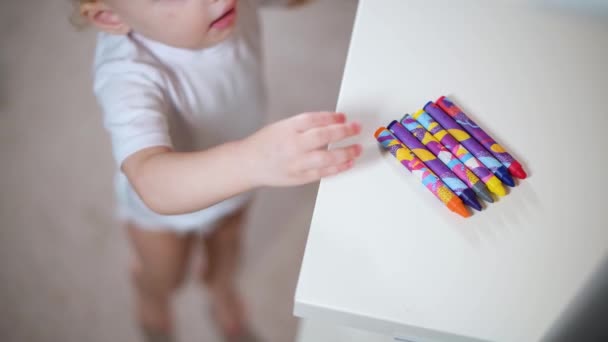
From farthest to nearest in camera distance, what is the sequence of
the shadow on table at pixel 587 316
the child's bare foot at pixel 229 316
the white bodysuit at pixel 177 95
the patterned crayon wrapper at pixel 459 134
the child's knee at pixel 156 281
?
the child's bare foot at pixel 229 316 < the child's knee at pixel 156 281 < the white bodysuit at pixel 177 95 < the patterned crayon wrapper at pixel 459 134 < the shadow on table at pixel 587 316

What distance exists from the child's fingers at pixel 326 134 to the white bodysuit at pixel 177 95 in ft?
0.33

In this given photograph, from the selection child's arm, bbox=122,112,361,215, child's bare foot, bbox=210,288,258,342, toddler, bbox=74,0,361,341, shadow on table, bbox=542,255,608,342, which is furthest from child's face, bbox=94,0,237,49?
child's bare foot, bbox=210,288,258,342

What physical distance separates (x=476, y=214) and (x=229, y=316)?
719 millimetres

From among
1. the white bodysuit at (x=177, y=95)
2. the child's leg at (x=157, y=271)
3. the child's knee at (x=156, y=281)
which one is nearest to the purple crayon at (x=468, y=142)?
the white bodysuit at (x=177, y=95)

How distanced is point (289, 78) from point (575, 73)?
2.85 ft

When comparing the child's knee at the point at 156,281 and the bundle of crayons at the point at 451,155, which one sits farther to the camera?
the child's knee at the point at 156,281

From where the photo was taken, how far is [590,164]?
40cm

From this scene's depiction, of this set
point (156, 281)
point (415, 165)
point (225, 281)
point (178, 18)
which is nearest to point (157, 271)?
point (156, 281)

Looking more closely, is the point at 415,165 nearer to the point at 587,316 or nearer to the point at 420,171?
the point at 420,171

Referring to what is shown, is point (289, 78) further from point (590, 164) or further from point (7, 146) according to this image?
point (590, 164)

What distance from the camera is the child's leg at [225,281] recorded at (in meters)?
0.94

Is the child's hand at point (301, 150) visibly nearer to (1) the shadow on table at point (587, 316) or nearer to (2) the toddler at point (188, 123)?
(2) the toddler at point (188, 123)

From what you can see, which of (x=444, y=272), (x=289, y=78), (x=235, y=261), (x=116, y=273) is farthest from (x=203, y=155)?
(x=289, y=78)

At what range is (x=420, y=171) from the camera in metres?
0.38
